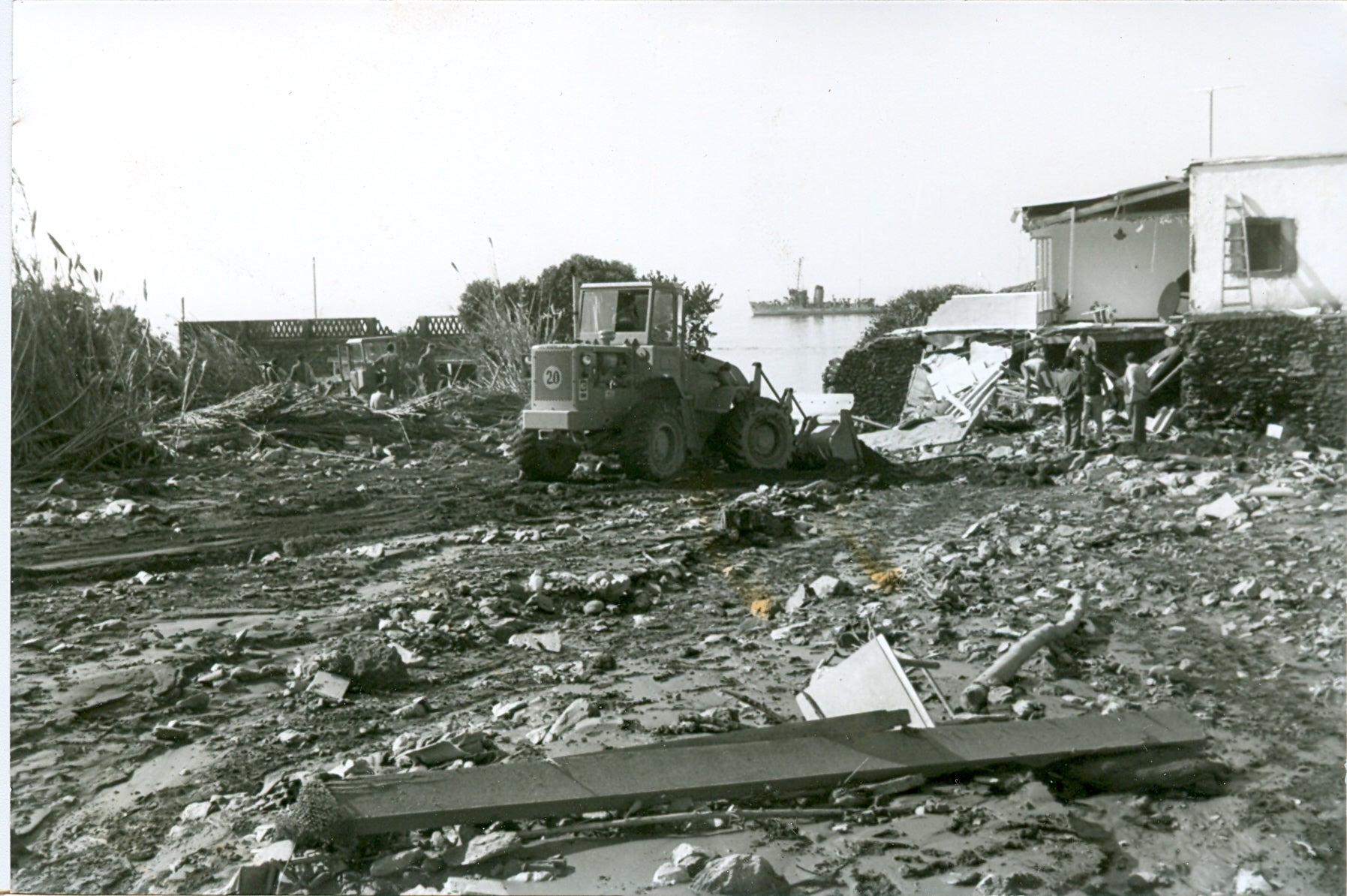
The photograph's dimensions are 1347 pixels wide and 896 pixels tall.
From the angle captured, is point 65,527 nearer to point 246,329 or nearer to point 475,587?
point 475,587

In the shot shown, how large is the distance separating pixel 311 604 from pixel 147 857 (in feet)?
9.47

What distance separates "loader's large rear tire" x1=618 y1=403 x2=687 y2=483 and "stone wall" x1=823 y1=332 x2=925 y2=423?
9.54m

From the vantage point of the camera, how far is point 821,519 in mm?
8977

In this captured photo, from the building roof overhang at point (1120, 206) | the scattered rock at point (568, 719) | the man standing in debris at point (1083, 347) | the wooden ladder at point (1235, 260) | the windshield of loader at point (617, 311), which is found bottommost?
the scattered rock at point (568, 719)

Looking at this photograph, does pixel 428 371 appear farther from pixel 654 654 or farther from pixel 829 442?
pixel 654 654

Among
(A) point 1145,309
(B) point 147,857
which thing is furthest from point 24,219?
(A) point 1145,309

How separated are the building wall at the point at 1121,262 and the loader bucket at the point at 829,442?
291 inches

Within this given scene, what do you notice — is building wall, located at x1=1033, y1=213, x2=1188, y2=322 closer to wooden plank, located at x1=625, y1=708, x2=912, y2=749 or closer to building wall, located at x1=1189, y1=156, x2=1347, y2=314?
building wall, located at x1=1189, y1=156, x2=1347, y2=314

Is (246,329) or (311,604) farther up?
(246,329)

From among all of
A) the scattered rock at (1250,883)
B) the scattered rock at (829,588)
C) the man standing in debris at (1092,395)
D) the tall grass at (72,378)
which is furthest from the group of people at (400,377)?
the scattered rock at (1250,883)

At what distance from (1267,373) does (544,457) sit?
27.2ft

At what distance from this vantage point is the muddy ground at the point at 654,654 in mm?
3295

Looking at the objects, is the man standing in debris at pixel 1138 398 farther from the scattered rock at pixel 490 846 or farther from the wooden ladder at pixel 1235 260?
the scattered rock at pixel 490 846

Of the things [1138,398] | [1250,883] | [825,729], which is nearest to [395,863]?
[825,729]
